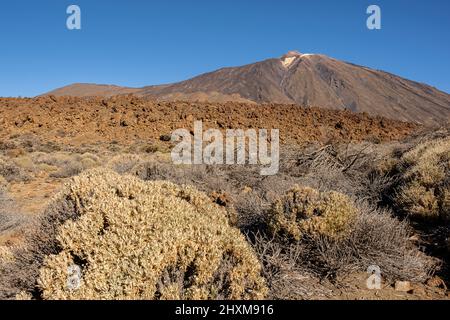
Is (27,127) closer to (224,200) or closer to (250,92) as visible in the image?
(224,200)

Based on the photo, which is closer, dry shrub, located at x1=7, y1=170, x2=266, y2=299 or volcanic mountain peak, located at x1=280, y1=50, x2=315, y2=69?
dry shrub, located at x1=7, y1=170, x2=266, y2=299

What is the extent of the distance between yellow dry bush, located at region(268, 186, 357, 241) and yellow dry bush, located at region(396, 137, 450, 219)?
1.61 metres

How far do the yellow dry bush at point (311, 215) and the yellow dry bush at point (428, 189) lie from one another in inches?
63.2

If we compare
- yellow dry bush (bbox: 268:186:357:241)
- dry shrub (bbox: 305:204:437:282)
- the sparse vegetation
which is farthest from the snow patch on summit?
dry shrub (bbox: 305:204:437:282)

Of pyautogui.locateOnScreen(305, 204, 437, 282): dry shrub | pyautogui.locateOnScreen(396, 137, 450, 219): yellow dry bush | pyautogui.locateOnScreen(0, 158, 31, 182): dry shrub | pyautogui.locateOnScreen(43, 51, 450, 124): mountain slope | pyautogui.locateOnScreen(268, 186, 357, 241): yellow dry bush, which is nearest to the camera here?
pyautogui.locateOnScreen(305, 204, 437, 282): dry shrub

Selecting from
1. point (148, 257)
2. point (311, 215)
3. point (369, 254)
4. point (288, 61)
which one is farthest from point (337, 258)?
point (288, 61)

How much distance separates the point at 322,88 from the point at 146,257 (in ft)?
390

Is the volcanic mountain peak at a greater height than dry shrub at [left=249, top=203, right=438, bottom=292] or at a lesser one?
greater

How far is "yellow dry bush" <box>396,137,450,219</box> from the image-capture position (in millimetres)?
5027

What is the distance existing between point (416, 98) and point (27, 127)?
369 ft

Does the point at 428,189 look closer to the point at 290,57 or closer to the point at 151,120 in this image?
the point at 151,120

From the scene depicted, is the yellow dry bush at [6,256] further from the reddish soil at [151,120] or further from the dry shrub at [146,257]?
the reddish soil at [151,120]

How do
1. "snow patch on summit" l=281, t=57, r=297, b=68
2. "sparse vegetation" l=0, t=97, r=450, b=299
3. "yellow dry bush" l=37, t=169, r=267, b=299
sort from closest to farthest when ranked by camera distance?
"yellow dry bush" l=37, t=169, r=267, b=299 → "sparse vegetation" l=0, t=97, r=450, b=299 → "snow patch on summit" l=281, t=57, r=297, b=68

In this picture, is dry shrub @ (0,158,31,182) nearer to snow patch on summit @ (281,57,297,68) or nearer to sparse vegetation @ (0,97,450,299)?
sparse vegetation @ (0,97,450,299)
